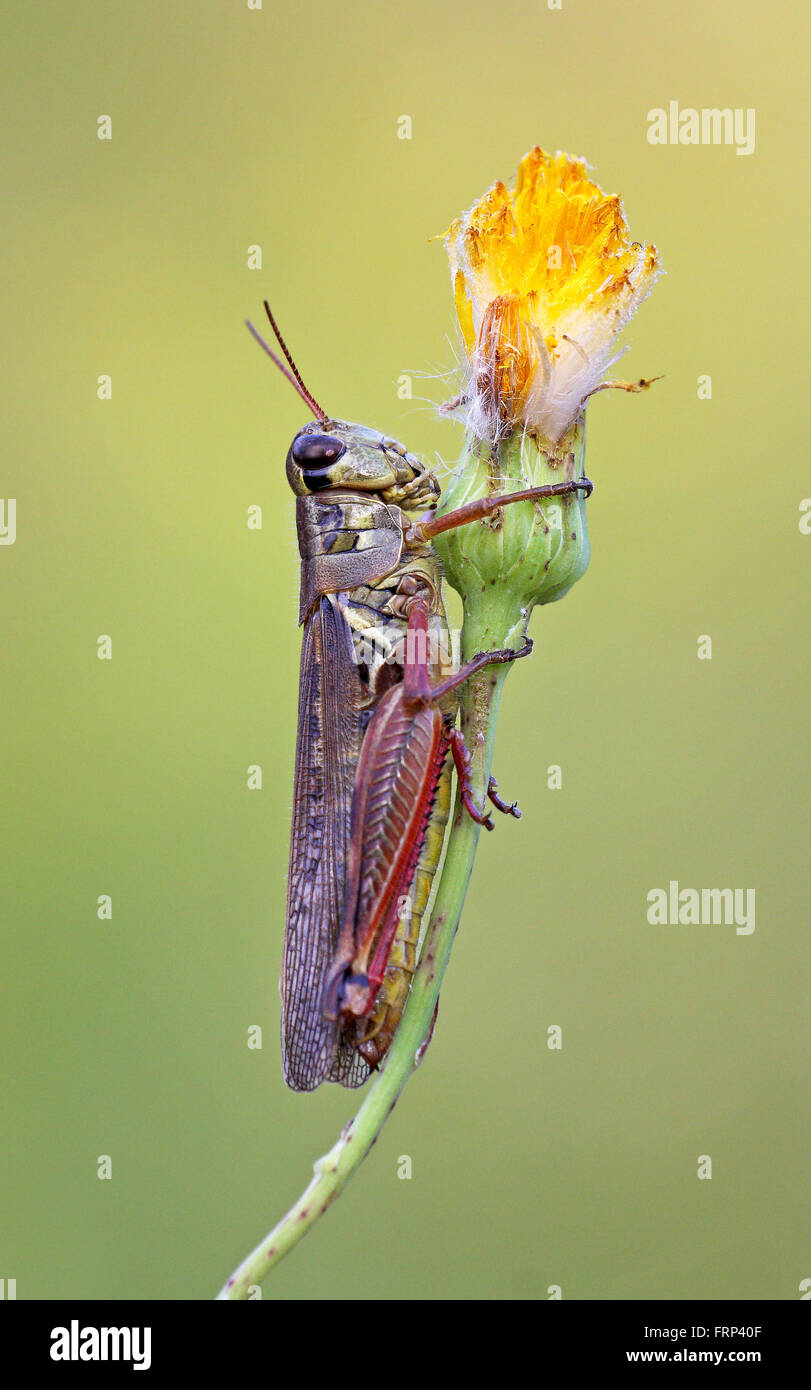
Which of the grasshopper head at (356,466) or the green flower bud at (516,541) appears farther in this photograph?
the grasshopper head at (356,466)

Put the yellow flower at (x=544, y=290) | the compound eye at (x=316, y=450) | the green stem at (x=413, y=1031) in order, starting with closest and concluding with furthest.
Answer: the green stem at (x=413, y=1031), the yellow flower at (x=544, y=290), the compound eye at (x=316, y=450)

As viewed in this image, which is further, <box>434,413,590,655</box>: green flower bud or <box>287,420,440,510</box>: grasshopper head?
<box>287,420,440,510</box>: grasshopper head

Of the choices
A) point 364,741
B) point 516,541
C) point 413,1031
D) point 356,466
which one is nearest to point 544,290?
point 516,541

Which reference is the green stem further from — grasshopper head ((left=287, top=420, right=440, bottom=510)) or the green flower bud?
grasshopper head ((left=287, top=420, right=440, bottom=510))

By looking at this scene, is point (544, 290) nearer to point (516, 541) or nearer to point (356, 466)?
point (516, 541)

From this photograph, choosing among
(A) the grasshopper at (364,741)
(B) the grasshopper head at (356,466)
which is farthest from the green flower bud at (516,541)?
(B) the grasshopper head at (356,466)

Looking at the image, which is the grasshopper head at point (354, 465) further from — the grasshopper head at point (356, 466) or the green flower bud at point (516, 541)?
the green flower bud at point (516, 541)

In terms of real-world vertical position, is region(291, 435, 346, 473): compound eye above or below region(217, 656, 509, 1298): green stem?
above

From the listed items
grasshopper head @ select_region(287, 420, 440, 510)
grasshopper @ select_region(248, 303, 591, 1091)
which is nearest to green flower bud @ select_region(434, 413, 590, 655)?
grasshopper @ select_region(248, 303, 591, 1091)
